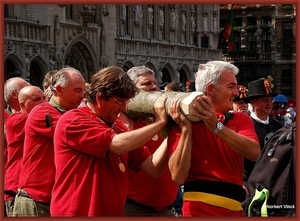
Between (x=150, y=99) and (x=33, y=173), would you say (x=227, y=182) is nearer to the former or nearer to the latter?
(x=150, y=99)

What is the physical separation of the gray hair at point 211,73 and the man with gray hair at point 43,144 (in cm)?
127

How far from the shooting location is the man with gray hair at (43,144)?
5820mm

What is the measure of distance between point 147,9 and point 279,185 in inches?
1346

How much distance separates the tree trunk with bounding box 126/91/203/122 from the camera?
445cm

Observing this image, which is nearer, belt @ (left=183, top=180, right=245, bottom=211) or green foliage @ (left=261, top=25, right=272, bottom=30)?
belt @ (left=183, top=180, right=245, bottom=211)

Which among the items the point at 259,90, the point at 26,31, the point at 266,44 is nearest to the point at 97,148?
the point at 259,90

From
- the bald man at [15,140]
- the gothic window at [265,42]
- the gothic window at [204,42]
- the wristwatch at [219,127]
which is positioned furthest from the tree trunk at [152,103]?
the gothic window at [265,42]

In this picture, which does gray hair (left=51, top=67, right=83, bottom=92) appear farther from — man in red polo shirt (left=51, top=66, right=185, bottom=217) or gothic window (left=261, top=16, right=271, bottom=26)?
gothic window (left=261, top=16, right=271, bottom=26)

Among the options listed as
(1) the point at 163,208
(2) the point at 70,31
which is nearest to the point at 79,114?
(1) the point at 163,208

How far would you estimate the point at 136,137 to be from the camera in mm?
4500

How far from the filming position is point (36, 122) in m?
5.75

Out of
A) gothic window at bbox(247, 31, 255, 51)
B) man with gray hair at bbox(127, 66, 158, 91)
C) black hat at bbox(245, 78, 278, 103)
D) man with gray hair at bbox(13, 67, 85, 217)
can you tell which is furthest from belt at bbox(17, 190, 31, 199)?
gothic window at bbox(247, 31, 255, 51)

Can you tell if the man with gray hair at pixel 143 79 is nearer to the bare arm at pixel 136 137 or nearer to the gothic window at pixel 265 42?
the bare arm at pixel 136 137

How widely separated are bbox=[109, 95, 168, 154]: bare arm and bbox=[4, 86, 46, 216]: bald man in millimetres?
2346
